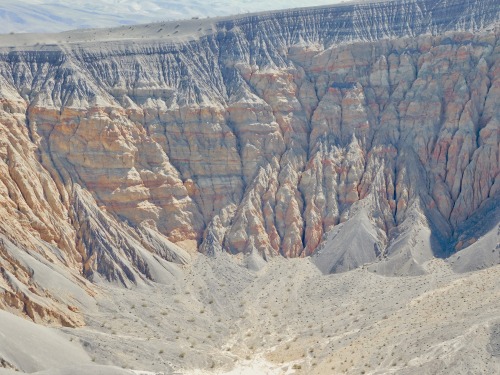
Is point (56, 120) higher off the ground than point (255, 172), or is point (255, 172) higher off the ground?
point (56, 120)

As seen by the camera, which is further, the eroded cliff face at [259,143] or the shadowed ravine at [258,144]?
the eroded cliff face at [259,143]

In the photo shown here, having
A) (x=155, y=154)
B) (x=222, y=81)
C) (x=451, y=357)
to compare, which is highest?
(x=222, y=81)

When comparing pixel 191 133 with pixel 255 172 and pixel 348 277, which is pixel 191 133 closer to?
pixel 255 172

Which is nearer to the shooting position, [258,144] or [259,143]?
[258,144]

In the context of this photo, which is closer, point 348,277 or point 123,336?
point 123,336

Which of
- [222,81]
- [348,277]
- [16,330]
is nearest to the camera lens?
[16,330]

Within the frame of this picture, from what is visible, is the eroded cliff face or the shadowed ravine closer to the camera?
the shadowed ravine

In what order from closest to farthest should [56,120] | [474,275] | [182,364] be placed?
[182,364] < [474,275] < [56,120]

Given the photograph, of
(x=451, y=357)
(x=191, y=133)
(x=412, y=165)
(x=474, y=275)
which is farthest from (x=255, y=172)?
(x=451, y=357)
